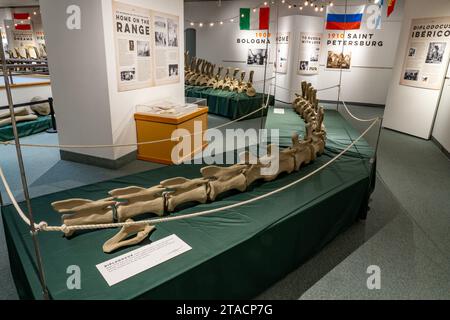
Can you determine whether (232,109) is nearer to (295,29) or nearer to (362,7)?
(295,29)

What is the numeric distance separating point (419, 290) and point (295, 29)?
351 inches

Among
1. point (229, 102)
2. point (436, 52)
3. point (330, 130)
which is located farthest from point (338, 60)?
point (330, 130)

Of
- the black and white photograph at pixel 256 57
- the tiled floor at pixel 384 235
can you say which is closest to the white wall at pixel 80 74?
the tiled floor at pixel 384 235

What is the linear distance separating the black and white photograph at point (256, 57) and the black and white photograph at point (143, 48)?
6858mm

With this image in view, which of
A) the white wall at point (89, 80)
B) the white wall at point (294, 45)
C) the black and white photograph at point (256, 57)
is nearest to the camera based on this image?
the white wall at point (89, 80)

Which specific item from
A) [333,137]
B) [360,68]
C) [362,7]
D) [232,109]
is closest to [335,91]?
[360,68]

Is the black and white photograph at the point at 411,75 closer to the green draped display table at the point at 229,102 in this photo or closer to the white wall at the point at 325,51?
the white wall at the point at 325,51

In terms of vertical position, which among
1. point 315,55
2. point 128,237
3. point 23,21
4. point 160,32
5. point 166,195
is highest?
point 23,21

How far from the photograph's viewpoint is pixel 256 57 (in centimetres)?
1133

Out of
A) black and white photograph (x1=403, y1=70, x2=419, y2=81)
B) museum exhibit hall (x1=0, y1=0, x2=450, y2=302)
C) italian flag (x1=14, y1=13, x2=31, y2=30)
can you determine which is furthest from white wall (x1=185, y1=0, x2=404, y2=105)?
italian flag (x1=14, y1=13, x2=31, y2=30)

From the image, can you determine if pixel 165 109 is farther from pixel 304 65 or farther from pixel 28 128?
pixel 304 65

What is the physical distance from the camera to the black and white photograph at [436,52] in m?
6.39

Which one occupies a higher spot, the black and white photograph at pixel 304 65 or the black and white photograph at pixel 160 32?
the black and white photograph at pixel 160 32

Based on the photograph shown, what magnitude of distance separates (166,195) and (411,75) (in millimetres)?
6934
